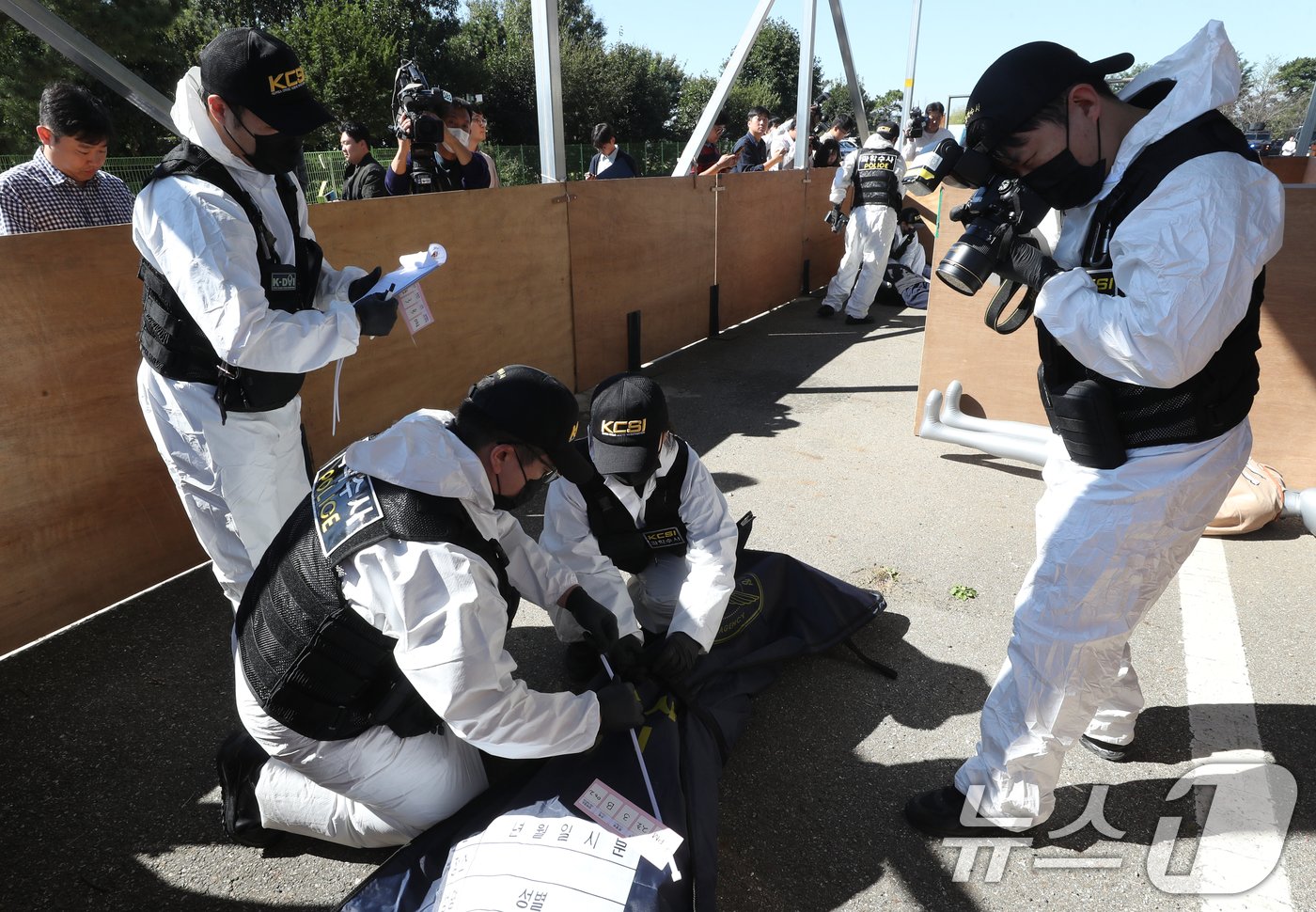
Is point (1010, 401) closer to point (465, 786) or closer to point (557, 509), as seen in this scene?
point (557, 509)

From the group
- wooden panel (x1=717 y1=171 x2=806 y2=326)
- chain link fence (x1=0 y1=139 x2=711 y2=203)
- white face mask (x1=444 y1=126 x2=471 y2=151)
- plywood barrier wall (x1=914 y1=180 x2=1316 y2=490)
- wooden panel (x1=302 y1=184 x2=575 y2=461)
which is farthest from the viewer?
chain link fence (x1=0 y1=139 x2=711 y2=203)

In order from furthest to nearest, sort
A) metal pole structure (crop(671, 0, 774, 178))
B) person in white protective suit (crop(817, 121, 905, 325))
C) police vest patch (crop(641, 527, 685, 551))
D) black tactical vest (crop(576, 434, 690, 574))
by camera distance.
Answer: person in white protective suit (crop(817, 121, 905, 325))
metal pole structure (crop(671, 0, 774, 178))
police vest patch (crop(641, 527, 685, 551))
black tactical vest (crop(576, 434, 690, 574))

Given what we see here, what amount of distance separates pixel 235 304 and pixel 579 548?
4.05 feet

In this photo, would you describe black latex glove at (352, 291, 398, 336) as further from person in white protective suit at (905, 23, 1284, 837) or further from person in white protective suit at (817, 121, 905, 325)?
person in white protective suit at (817, 121, 905, 325)

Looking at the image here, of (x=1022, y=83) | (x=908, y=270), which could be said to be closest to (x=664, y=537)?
(x=1022, y=83)

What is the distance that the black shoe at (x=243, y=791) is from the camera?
211cm

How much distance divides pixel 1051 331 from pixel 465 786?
1826 millimetres

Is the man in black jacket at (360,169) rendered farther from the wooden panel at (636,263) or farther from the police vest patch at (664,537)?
the police vest patch at (664,537)

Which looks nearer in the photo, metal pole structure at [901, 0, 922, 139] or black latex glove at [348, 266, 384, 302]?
black latex glove at [348, 266, 384, 302]

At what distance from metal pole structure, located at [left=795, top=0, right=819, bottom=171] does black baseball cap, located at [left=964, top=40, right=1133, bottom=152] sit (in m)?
7.41

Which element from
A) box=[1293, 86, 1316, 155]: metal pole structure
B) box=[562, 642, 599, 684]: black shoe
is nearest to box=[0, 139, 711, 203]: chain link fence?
box=[1293, 86, 1316, 155]: metal pole structure

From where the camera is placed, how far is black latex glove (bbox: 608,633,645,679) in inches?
88.7

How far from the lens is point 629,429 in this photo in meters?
2.46

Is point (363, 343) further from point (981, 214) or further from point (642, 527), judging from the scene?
point (981, 214)
